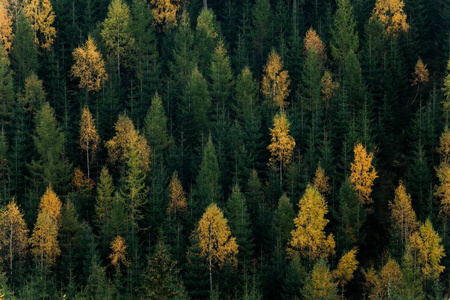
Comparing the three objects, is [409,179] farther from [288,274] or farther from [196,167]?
[196,167]

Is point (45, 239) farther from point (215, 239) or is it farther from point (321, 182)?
point (321, 182)

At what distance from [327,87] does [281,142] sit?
40.6ft

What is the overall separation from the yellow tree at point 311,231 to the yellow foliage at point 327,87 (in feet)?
61.1

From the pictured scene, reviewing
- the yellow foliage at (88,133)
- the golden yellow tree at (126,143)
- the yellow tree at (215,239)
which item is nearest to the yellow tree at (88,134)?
the yellow foliage at (88,133)

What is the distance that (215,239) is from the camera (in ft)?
229

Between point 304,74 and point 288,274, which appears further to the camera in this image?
point 304,74

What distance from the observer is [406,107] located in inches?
3403

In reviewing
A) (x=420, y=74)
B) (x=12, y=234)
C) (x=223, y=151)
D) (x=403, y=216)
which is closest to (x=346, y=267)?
(x=403, y=216)

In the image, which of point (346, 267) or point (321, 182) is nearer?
point (346, 267)

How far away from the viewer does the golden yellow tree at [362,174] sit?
2931 inches

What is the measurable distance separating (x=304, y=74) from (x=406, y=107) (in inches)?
536

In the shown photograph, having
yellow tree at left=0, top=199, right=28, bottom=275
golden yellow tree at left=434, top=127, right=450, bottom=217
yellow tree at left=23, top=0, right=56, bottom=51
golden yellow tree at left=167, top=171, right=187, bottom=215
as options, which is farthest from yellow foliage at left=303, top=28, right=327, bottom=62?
yellow tree at left=0, top=199, right=28, bottom=275

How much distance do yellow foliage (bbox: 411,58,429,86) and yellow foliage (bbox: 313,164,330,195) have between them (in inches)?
812

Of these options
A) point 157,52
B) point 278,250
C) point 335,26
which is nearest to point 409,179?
point 278,250
